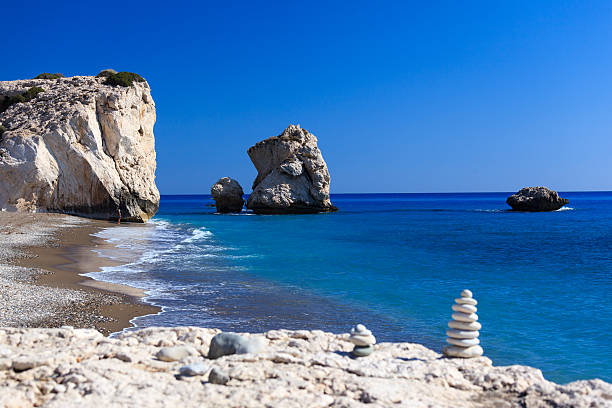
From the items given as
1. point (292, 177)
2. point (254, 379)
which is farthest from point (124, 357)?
point (292, 177)

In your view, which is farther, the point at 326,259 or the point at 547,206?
the point at 547,206

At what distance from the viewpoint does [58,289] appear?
1140 cm

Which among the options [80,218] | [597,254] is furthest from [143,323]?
[80,218]

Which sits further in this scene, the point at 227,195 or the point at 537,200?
the point at 537,200

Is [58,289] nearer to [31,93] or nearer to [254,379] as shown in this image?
[254,379]

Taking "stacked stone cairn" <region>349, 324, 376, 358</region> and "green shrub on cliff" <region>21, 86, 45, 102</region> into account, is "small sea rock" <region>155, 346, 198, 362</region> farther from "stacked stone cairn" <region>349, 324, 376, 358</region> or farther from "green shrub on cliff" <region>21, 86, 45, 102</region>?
"green shrub on cliff" <region>21, 86, 45, 102</region>

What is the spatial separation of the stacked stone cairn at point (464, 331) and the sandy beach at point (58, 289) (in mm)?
6018

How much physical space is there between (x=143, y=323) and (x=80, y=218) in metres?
27.8

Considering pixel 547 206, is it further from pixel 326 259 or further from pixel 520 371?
pixel 520 371

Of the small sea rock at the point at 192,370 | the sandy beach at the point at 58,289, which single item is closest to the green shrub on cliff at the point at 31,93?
the sandy beach at the point at 58,289

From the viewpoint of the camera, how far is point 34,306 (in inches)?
371

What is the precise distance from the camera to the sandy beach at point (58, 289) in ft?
29.2

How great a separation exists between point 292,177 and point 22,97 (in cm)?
3095

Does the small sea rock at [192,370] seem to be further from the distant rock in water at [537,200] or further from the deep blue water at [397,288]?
the distant rock in water at [537,200]
